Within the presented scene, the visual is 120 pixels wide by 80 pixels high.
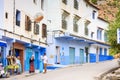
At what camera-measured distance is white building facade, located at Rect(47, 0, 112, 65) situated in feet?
147

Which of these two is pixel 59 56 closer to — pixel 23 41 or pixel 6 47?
pixel 23 41

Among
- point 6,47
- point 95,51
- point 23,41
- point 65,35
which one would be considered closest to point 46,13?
point 65,35

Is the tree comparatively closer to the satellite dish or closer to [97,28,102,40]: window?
the satellite dish

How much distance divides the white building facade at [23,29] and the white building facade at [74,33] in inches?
95.1

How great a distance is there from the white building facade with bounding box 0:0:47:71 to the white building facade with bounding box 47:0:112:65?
2.41 m

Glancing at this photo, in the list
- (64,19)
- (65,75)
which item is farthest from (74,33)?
(65,75)

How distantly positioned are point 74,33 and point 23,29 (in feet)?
48.4

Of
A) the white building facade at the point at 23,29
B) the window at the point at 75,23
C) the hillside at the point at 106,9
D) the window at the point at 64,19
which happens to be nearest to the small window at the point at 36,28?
the white building facade at the point at 23,29

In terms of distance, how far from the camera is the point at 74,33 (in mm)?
49156

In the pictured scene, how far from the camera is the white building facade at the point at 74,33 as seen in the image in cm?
4466

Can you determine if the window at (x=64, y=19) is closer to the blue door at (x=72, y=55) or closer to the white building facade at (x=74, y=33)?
the white building facade at (x=74, y=33)

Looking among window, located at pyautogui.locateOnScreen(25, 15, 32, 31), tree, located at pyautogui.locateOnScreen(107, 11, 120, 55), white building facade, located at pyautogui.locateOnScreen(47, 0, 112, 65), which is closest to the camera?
tree, located at pyautogui.locateOnScreen(107, 11, 120, 55)

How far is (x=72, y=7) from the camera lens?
A: 48500 mm

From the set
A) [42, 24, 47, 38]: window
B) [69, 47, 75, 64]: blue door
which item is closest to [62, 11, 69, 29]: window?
[42, 24, 47, 38]: window
